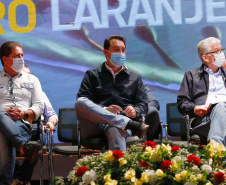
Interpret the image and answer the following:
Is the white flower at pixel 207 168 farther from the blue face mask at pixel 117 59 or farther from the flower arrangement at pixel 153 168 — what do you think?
the blue face mask at pixel 117 59

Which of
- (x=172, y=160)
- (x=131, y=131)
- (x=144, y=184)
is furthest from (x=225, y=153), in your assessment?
(x=131, y=131)

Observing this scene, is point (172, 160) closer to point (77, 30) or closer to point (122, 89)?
point (122, 89)

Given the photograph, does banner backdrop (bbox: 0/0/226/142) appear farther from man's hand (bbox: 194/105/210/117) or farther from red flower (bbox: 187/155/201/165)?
red flower (bbox: 187/155/201/165)

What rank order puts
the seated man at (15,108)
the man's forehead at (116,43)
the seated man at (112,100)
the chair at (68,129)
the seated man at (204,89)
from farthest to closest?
the chair at (68,129), the man's forehead at (116,43), the seated man at (204,89), the seated man at (112,100), the seated man at (15,108)

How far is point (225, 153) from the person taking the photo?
2.45 m

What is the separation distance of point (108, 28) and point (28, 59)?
1.18 m

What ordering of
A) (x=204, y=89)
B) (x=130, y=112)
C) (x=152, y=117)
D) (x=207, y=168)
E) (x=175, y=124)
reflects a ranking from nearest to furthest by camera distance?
(x=207, y=168)
(x=130, y=112)
(x=204, y=89)
(x=152, y=117)
(x=175, y=124)

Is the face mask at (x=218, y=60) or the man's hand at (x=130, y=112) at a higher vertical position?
the face mask at (x=218, y=60)

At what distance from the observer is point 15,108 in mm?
3785

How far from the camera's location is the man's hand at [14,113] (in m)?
3.76

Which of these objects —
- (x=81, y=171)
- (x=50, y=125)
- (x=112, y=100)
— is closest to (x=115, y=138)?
(x=112, y=100)

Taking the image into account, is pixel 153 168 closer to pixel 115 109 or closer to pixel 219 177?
pixel 219 177

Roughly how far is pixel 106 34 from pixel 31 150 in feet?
8.66

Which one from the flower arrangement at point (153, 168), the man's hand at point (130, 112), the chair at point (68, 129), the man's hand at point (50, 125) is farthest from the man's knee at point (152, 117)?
the flower arrangement at point (153, 168)
